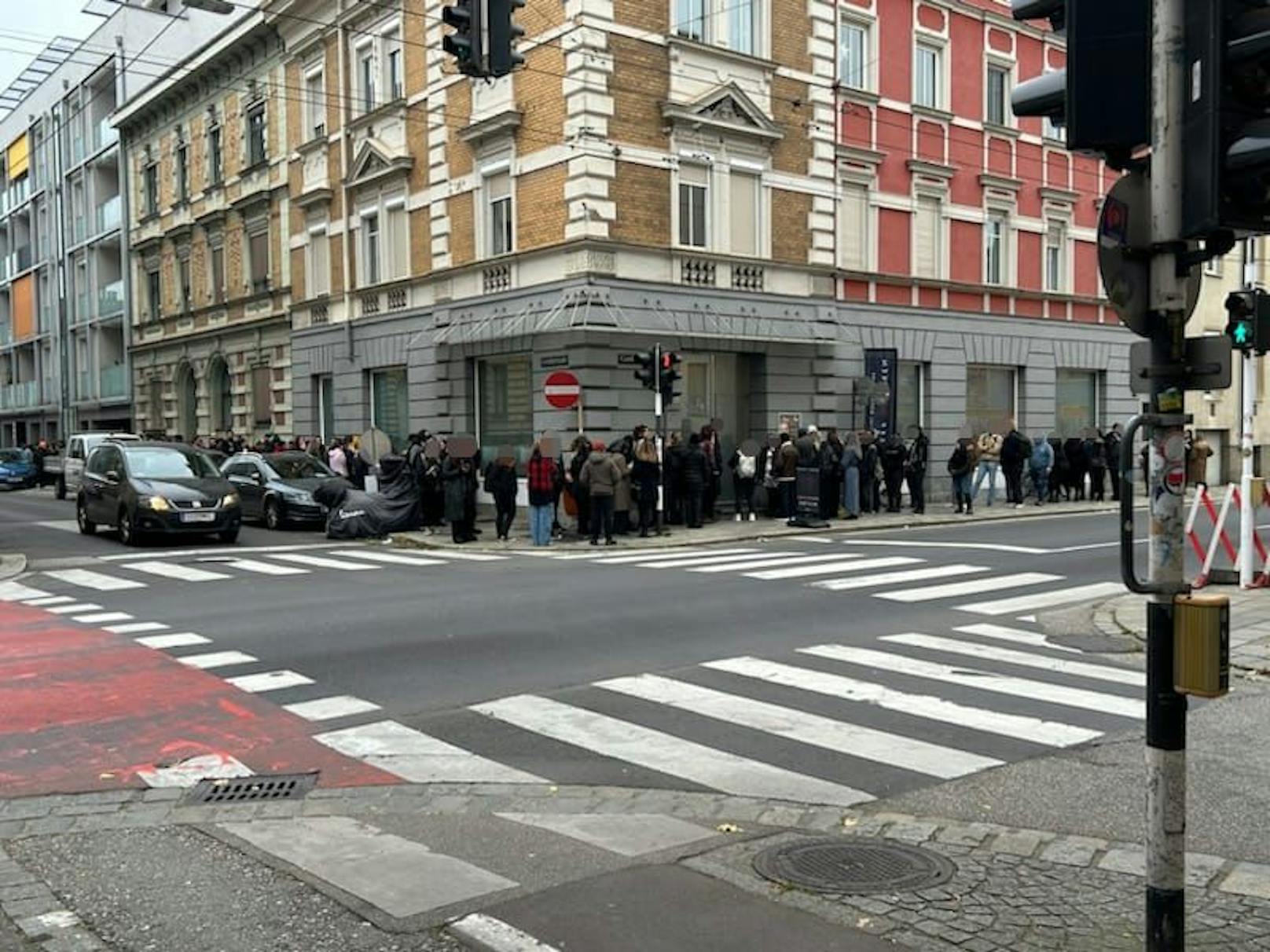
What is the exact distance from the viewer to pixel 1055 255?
3272cm

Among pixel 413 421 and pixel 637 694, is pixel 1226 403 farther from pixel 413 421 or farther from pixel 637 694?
pixel 637 694

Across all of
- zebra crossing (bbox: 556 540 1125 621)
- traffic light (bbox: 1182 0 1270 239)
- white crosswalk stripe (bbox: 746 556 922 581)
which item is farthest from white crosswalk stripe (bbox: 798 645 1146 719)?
traffic light (bbox: 1182 0 1270 239)

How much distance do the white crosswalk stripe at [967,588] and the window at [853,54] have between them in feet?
52.8

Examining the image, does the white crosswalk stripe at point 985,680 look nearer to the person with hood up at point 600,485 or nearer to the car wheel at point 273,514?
the person with hood up at point 600,485

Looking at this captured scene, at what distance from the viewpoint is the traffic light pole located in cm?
367

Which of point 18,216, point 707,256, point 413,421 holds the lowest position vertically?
point 413,421

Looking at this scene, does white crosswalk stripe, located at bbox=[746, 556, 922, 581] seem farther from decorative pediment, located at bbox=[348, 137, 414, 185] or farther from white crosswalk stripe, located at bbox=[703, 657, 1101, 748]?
decorative pediment, located at bbox=[348, 137, 414, 185]

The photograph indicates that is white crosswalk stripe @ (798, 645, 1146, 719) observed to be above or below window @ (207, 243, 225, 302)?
below

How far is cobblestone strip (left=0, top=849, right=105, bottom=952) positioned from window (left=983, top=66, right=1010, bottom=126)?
30.3m

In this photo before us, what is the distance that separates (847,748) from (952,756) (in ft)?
1.92

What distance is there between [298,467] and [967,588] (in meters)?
15.4

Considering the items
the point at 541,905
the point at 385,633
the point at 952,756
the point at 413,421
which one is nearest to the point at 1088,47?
the point at 541,905

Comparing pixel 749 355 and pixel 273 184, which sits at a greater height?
pixel 273 184

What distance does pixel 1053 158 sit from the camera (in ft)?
107
